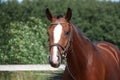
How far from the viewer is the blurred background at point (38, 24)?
40.0 ft

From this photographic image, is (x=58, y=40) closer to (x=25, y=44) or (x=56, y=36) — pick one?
(x=56, y=36)

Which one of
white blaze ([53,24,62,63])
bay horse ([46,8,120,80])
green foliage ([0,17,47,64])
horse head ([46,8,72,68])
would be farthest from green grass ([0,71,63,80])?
white blaze ([53,24,62,63])

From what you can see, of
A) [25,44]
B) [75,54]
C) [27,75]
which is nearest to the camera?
[75,54]

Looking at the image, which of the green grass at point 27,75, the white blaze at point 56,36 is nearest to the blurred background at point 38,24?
the green grass at point 27,75

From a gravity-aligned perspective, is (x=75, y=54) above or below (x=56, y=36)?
below

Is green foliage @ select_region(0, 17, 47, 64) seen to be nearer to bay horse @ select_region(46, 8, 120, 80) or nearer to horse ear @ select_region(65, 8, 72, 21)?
bay horse @ select_region(46, 8, 120, 80)

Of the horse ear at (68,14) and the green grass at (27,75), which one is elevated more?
the horse ear at (68,14)

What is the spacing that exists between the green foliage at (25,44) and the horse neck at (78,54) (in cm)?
656

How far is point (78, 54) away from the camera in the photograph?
5.03 m

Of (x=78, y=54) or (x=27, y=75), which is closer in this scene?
(x=78, y=54)

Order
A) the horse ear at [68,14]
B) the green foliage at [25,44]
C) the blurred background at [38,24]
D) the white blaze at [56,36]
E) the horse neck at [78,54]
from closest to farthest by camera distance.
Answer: the white blaze at [56,36] → the horse ear at [68,14] → the horse neck at [78,54] → the green foliage at [25,44] → the blurred background at [38,24]

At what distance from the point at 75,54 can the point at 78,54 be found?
0.17 ft

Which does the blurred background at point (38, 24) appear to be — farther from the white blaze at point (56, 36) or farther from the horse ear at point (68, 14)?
the white blaze at point (56, 36)

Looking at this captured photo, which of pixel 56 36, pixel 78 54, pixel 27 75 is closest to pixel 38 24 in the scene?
pixel 27 75
